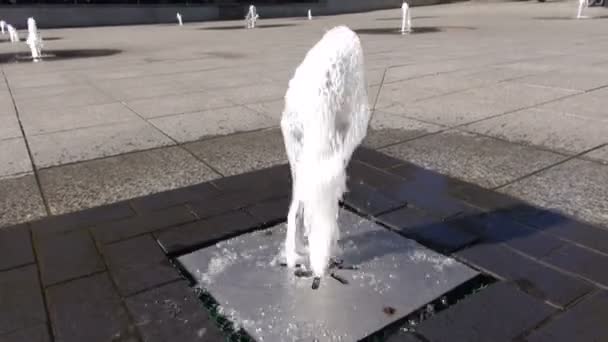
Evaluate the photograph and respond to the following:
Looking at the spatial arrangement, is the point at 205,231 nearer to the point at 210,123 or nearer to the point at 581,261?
the point at 581,261

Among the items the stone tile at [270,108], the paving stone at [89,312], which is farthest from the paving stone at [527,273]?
the stone tile at [270,108]

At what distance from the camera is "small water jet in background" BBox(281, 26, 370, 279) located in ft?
8.86

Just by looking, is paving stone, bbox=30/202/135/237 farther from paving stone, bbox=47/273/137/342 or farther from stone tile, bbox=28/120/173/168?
stone tile, bbox=28/120/173/168

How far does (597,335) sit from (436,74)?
25.9 ft

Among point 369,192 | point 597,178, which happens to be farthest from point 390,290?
point 597,178

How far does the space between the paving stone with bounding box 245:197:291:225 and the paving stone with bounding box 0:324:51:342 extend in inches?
63.7

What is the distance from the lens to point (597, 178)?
415cm

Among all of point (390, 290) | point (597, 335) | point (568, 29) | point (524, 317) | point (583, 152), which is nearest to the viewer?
point (597, 335)

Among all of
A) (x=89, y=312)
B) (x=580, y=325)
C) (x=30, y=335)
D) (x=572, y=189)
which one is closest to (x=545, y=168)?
(x=572, y=189)

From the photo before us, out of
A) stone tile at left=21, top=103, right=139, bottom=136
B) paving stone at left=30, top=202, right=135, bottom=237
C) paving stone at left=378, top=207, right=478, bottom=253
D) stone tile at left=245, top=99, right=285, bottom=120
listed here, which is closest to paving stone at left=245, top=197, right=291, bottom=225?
paving stone at left=378, top=207, right=478, bottom=253

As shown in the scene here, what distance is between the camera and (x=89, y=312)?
2564mm

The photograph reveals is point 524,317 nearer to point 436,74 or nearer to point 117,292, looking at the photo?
point 117,292

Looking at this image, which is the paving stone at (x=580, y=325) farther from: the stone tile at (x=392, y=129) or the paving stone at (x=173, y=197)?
the stone tile at (x=392, y=129)

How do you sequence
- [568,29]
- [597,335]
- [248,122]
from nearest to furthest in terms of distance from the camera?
[597,335] < [248,122] < [568,29]
